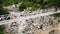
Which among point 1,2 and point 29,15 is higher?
point 1,2

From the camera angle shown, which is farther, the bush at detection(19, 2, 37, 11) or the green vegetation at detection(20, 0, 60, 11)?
the green vegetation at detection(20, 0, 60, 11)

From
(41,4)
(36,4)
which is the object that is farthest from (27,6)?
(41,4)

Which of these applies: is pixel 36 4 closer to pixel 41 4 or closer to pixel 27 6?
pixel 41 4

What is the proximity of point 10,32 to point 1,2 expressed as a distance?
333 cm

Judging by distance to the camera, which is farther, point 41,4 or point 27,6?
point 41,4

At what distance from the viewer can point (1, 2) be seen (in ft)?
50.9

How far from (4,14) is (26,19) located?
67.5 inches

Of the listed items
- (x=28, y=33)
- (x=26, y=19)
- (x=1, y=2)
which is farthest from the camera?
(x=1, y=2)

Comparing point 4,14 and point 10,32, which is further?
point 4,14

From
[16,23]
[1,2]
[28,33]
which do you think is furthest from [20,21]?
[1,2]

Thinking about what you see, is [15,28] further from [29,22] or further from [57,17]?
[57,17]

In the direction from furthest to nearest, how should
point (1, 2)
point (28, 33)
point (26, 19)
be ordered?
point (1, 2) < point (26, 19) < point (28, 33)

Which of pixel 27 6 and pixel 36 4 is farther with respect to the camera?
pixel 36 4

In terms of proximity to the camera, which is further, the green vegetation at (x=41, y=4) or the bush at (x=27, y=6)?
the green vegetation at (x=41, y=4)
